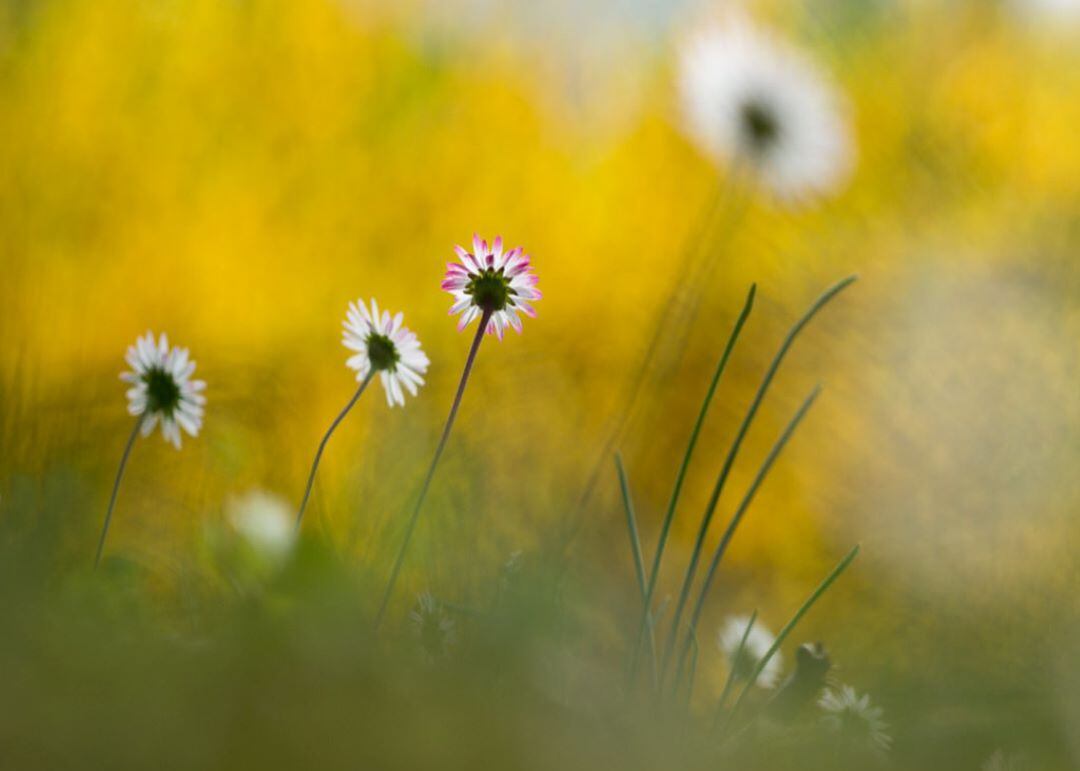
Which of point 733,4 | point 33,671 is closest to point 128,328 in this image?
point 733,4

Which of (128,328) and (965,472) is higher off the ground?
(128,328)

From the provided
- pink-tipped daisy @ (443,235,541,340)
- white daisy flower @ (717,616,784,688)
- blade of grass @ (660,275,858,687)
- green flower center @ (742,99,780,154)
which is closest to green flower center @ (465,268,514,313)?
pink-tipped daisy @ (443,235,541,340)

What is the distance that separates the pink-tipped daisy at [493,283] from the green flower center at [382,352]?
2.2 inches

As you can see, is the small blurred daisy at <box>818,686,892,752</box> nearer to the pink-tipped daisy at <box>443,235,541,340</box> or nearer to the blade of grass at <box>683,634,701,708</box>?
the blade of grass at <box>683,634,701,708</box>

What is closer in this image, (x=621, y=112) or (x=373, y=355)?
(x=373, y=355)

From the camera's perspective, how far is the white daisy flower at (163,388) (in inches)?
26.5

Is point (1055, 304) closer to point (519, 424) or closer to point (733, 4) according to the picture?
point (519, 424)

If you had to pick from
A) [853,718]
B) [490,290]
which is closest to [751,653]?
[853,718]

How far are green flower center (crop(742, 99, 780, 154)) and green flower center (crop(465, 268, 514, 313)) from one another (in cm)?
43

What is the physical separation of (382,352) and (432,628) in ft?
0.54

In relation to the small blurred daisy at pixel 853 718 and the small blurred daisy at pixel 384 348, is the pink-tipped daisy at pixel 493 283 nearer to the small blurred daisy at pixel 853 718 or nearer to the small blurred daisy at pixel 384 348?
the small blurred daisy at pixel 384 348

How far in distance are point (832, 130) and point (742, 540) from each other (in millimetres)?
5315

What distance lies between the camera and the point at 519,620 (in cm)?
45

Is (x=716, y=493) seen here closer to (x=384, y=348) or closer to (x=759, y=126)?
(x=384, y=348)
